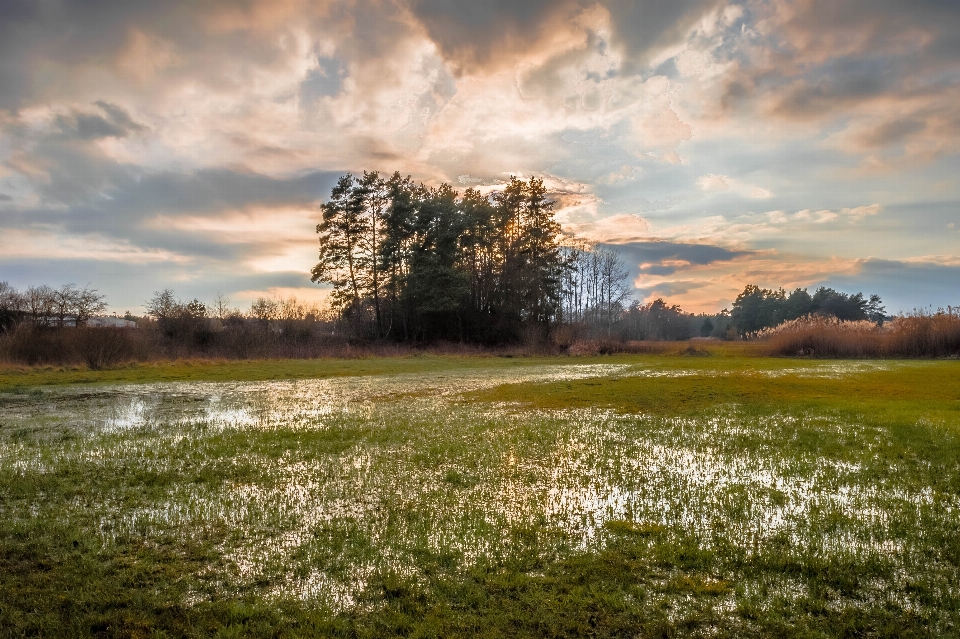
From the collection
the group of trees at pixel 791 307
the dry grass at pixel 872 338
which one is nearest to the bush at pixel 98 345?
the dry grass at pixel 872 338

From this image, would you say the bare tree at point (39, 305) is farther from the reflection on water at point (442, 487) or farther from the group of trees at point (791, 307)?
the group of trees at point (791, 307)

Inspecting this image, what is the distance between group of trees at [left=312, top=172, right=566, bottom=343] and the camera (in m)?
48.5

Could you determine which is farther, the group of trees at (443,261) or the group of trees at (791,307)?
the group of trees at (791,307)

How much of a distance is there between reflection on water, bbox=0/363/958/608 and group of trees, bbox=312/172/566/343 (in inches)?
1422

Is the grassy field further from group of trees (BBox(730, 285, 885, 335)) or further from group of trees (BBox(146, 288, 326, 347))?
group of trees (BBox(730, 285, 885, 335))

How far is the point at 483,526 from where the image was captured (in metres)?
5.30

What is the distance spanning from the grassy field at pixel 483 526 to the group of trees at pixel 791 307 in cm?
7430

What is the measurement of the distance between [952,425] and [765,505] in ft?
22.6

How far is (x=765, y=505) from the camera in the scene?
19.6ft

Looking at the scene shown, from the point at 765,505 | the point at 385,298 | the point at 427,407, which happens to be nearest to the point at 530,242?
the point at 385,298

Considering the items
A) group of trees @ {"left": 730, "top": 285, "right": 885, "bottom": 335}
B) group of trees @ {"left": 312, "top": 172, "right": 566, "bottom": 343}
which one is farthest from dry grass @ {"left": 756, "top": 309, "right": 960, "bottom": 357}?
group of trees @ {"left": 730, "top": 285, "right": 885, "bottom": 335}

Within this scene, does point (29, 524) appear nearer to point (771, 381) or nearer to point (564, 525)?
point (564, 525)

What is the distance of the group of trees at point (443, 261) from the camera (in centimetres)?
4850

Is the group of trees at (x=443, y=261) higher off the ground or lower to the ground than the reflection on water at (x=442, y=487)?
higher
